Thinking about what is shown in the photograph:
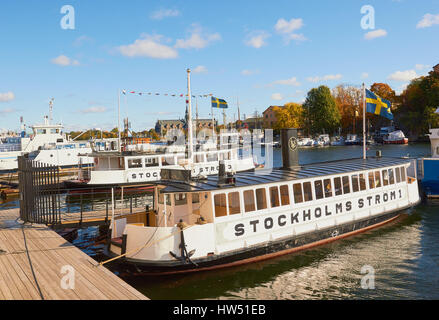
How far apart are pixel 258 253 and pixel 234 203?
7.67ft

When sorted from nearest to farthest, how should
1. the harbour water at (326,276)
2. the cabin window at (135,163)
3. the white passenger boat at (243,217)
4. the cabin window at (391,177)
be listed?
the harbour water at (326,276) < the white passenger boat at (243,217) < the cabin window at (391,177) < the cabin window at (135,163)

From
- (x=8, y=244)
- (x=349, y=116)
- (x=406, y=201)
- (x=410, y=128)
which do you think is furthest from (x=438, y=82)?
(x=8, y=244)

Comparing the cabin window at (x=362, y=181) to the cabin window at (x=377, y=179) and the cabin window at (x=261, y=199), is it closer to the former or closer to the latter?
the cabin window at (x=377, y=179)

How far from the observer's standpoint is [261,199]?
46.2ft

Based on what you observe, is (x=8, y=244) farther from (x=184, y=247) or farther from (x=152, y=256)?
(x=184, y=247)

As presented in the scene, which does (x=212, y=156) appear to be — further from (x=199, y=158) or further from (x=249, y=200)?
(x=249, y=200)

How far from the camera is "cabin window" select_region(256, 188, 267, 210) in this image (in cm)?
1398

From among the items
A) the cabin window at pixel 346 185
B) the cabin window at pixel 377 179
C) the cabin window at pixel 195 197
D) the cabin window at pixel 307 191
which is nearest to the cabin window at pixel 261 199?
the cabin window at pixel 307 191

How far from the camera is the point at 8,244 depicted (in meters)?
13.6

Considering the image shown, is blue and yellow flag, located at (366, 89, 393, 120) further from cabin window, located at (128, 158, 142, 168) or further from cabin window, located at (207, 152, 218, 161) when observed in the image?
cabin window, located at (128, 158, 142, 168)

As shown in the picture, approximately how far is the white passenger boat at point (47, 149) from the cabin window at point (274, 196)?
4622cm

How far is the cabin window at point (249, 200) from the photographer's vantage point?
13719 millimetres

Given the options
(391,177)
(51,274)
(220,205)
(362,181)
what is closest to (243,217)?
(220,205)
